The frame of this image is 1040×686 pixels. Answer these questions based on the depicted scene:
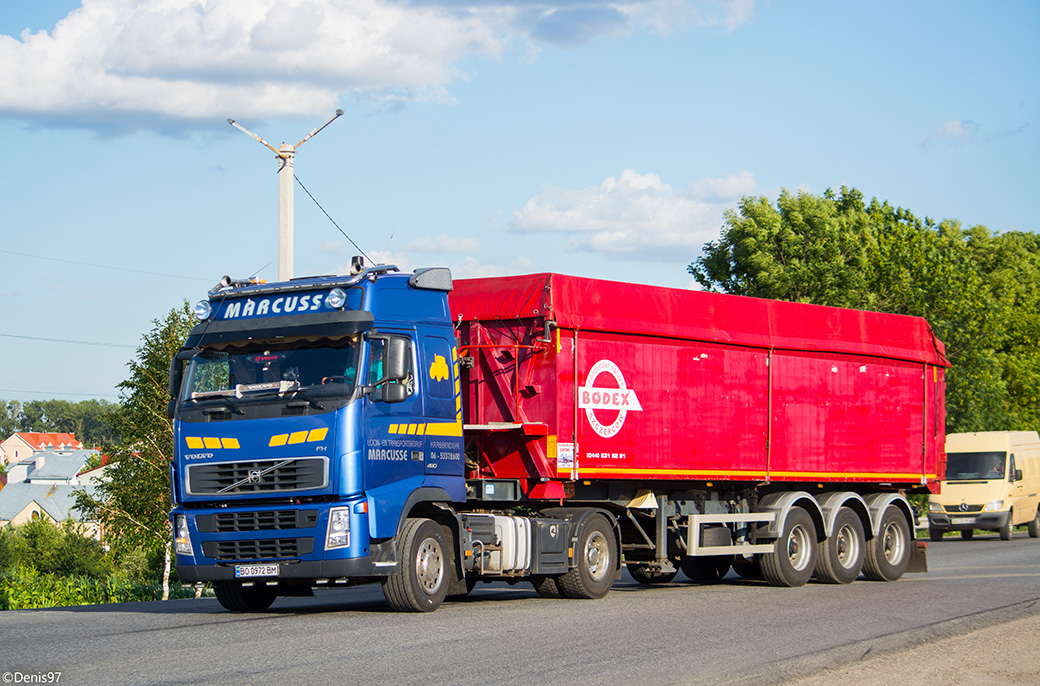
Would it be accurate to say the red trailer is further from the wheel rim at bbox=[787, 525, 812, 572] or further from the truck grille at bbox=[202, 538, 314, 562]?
the truck grille at bbox=[202, 538, 314, 562]

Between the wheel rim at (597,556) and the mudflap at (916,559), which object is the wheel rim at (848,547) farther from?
the wheel rim at (597,556)

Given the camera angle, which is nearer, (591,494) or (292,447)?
(292,447)

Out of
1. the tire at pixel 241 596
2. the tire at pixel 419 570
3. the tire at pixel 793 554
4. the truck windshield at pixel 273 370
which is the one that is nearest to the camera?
the truck windshield at pixel 273 370

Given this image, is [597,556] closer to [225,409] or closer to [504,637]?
[504,637]

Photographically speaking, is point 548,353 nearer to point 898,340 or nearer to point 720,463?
point 720,463

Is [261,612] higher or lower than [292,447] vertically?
lower

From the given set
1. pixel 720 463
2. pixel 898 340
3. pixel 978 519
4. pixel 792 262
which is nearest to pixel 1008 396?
pixel 792 262

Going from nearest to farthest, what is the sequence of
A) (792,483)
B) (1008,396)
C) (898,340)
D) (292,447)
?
(292,447)
(792,483)
(898,340)
(1008,396)

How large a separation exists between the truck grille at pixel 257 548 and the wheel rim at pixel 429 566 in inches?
48.2

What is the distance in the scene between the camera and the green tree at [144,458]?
37.3m

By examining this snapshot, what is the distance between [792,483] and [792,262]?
29.1m

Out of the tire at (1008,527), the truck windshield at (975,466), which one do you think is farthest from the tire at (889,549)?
the truck windshield at (975,466)

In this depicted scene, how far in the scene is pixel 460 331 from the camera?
48.3ft

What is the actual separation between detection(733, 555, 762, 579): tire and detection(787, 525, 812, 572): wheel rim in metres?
0.49
